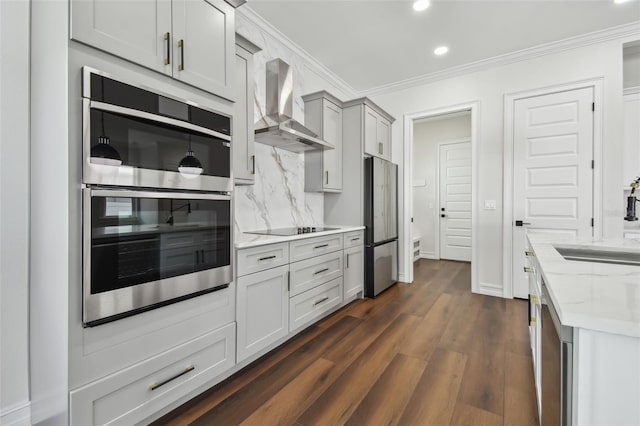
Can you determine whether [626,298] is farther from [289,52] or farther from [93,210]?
[289,52]

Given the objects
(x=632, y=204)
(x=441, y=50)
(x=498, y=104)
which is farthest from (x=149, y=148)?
(x=632, y=204)

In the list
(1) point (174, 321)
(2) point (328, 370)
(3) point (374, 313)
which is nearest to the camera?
(1) point (174, 321)

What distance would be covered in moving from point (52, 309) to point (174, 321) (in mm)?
494

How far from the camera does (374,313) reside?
3.08 metres

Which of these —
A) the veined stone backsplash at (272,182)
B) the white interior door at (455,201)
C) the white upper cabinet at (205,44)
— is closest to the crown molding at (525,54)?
the veined stone backsplash at (272,182)

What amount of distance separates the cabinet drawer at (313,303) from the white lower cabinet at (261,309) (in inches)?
3.9

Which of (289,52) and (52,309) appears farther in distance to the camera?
(289,52)

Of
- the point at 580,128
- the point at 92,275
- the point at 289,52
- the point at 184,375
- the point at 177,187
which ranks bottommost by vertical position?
the point at 184,375

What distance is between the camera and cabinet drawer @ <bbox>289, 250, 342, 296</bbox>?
240cm

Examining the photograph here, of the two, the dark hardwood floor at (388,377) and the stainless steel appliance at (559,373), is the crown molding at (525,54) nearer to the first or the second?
the dark hardwood floor at (388,377)

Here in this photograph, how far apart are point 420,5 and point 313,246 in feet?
7.84

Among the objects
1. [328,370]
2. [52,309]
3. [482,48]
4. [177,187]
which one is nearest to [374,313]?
[328,370]

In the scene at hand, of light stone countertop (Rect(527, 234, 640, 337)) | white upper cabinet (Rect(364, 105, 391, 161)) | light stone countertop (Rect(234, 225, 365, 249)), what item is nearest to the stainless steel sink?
light stone countertop (Rect(527, 234, 640, 337))

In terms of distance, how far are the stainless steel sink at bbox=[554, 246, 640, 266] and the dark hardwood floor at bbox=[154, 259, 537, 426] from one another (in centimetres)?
87
